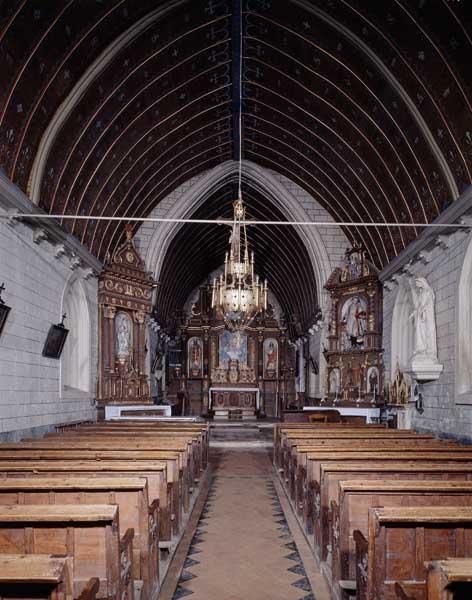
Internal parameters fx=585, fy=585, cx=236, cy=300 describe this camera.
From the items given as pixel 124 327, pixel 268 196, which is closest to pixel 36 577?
pixel 124 327

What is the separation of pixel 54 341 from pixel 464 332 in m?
7.48

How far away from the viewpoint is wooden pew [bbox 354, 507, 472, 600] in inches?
118

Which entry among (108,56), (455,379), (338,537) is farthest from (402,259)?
(338,537)

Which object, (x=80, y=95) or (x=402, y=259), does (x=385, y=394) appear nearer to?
(x=402, y=259)

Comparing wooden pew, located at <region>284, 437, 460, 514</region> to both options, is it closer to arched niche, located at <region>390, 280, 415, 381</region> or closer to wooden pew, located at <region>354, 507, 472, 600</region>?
wooden pew, located at <region>354, 507, 472, 600</region>

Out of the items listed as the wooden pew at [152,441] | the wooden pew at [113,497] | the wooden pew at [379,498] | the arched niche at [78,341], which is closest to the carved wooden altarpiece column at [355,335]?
the arched niche at [78,341]

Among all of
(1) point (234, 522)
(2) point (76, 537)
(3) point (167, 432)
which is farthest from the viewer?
(3) point (167, 432)

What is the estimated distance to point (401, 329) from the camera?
15039 mm

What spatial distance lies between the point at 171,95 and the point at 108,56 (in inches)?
126

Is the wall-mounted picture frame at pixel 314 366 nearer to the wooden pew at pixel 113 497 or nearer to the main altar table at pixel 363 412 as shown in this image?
the main altar table at pixel 363 412

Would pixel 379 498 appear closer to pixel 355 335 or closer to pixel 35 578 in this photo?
pixel 35 578

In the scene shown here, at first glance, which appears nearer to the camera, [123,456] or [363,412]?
[123,456]

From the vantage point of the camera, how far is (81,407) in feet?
44.8

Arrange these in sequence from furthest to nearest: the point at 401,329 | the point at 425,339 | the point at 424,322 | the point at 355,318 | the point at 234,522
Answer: the point at 355,318
the point at 401,329
the point at 424,322
the point at 425,339
the point at 234,522
